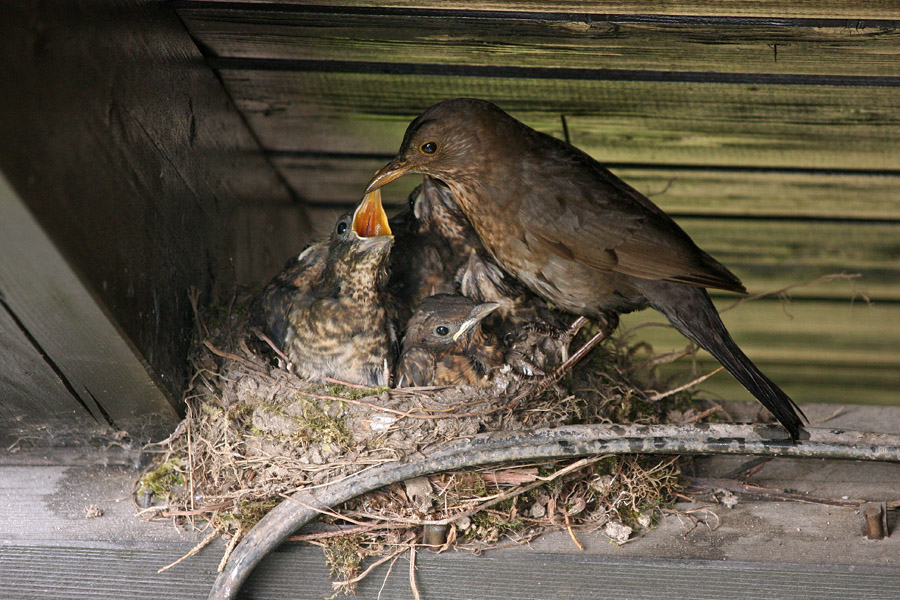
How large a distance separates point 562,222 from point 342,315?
2.43 feet

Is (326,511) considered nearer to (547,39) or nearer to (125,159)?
(125,159)

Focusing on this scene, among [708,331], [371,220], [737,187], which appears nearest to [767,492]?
[708,331]

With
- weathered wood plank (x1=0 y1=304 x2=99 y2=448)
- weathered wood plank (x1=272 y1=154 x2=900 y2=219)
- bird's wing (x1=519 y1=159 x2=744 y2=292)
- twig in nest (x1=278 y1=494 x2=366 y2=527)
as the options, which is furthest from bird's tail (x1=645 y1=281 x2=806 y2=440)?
weathered wood plank (x1=0 y1=304 x2=99 y2=448)

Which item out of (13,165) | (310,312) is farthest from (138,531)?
(13,165)

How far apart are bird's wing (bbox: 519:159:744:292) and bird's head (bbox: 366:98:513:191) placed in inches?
8.6

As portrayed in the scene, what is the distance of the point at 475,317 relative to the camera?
8.82ft

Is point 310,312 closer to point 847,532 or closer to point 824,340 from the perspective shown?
point 847,532

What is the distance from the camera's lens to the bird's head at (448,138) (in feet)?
8.44

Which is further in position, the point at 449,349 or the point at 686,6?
the point at 449,349

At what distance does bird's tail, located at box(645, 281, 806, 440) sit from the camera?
2.16 m

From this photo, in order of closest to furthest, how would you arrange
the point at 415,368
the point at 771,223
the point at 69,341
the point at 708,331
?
the point at 69,341 < the point at 708,331 < the point at 415,368 < the point at 771,223

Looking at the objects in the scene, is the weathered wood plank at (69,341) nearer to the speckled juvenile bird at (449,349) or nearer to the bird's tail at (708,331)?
the speckled juvenile bird at (449,349)

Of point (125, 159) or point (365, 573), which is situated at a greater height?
point (125, 159)

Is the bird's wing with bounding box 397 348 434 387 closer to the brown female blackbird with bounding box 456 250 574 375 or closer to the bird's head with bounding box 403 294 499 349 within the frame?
the bird's head with bounding box 403 294 499 349
